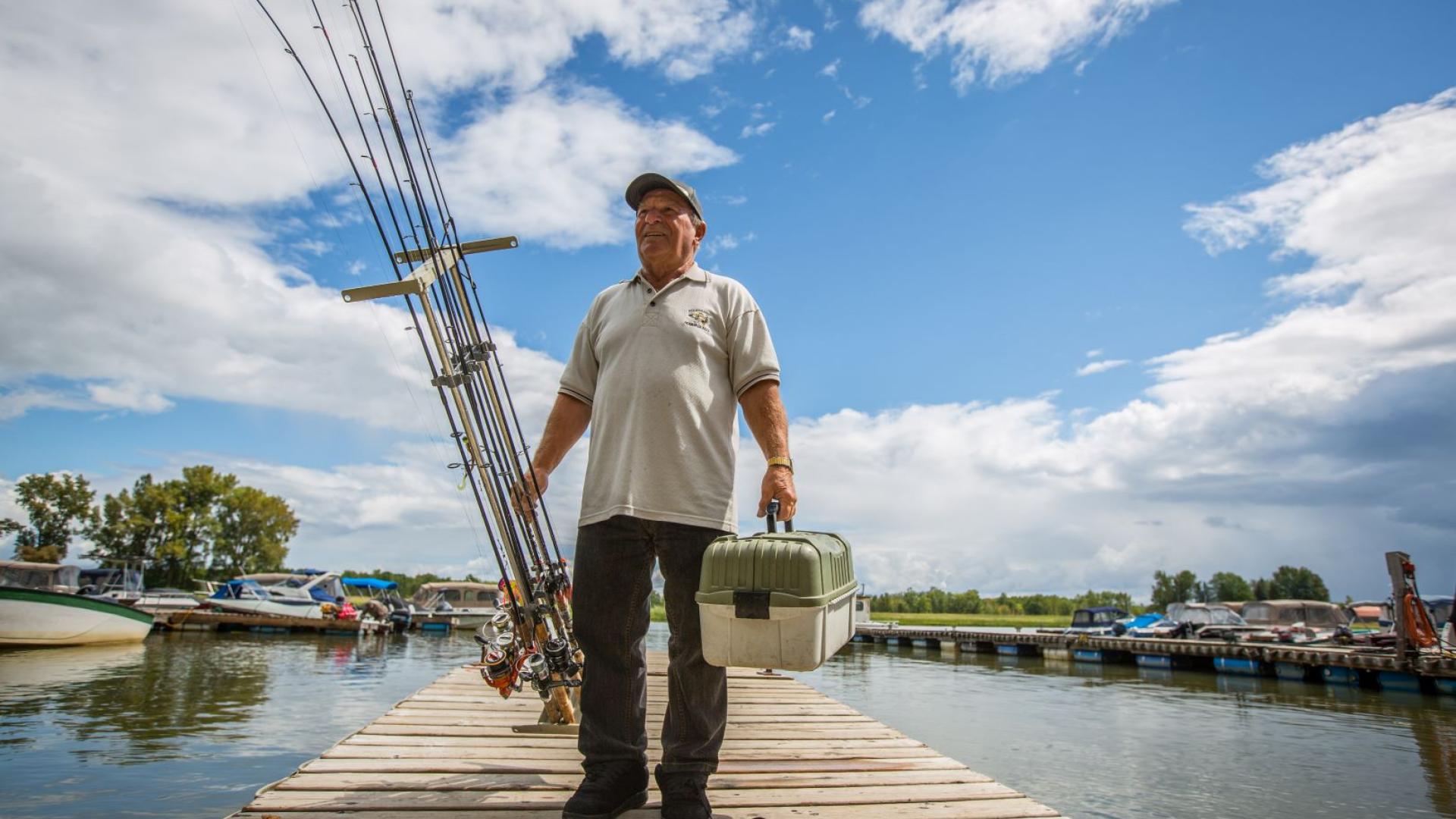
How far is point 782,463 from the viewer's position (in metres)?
2.88

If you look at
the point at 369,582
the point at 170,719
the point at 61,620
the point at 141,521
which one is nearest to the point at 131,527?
the point at 141,521

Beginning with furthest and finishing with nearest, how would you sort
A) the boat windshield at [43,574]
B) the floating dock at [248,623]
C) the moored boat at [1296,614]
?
the moored boat at [1296,614]
the boat windshield at [43,574]
the floating dock at [248,623]

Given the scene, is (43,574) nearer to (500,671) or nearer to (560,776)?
(500,671)

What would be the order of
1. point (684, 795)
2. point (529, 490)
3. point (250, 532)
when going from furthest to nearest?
point (250, 532), point (529, 490), point (684, 795)

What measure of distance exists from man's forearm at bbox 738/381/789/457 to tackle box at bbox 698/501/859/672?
476mm

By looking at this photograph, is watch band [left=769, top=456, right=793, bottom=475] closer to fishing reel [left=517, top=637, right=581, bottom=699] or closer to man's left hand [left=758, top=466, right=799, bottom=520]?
man's left hand [left=758, top=466, right=799, bottom=520]

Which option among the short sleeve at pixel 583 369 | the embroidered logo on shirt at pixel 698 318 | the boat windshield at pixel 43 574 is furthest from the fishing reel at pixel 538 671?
the boat windshield at pixel 43 574

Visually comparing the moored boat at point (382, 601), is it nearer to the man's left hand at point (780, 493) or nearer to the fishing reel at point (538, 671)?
the fishing reel at point (538, 671)

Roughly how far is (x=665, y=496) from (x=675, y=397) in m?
0.34

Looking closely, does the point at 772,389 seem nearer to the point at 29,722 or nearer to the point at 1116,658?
the point at 29,722

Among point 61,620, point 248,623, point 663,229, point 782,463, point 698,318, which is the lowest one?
point 248,623

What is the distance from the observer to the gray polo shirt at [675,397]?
2.77m

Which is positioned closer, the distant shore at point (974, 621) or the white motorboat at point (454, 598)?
the white motorboat at point (454, 598)

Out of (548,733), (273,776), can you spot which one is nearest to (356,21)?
(548,733)
